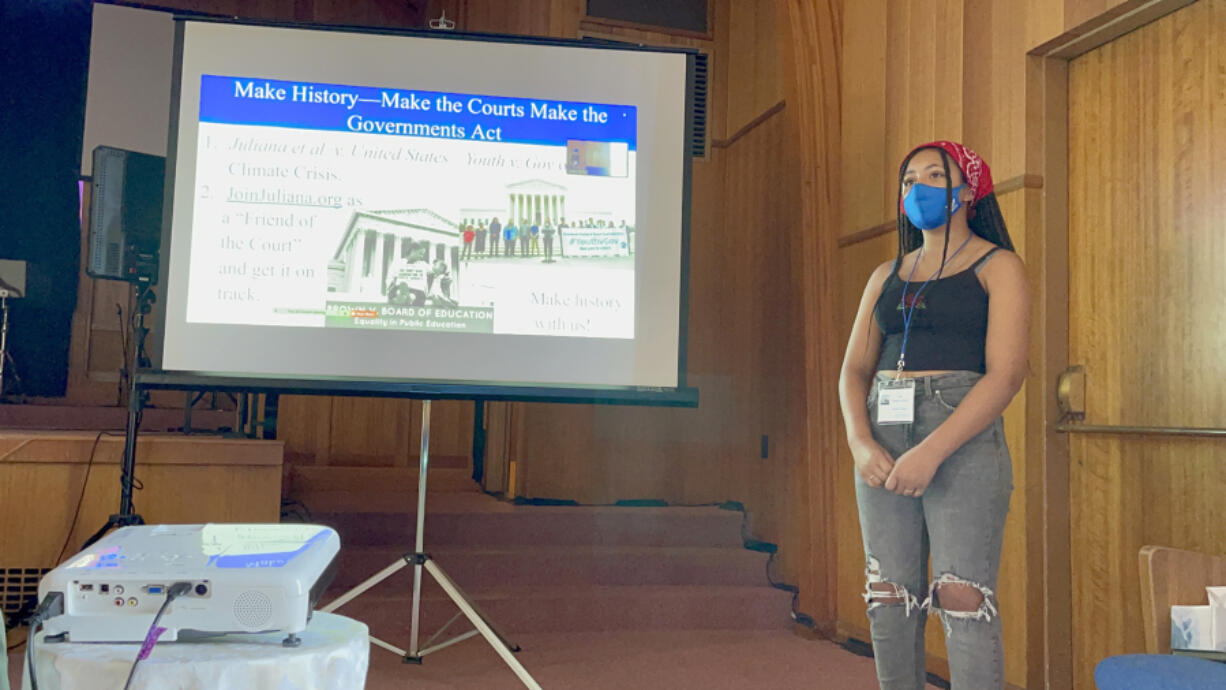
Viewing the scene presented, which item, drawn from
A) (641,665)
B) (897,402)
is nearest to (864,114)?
(897,402)

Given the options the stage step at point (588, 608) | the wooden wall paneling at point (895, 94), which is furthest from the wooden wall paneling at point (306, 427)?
the wooden wall paneling at point (895, 94)

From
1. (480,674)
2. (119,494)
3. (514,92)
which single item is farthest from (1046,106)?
(119,494)

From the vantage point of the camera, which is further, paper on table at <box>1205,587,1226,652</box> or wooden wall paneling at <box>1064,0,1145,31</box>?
wooden wall paneling at <box>1064,0,1145,31</box>

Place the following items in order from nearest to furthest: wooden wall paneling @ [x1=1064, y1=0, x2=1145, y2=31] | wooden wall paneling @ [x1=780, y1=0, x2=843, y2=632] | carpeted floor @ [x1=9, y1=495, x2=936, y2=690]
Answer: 1. wooden wall paneling @ [x1=1064, y1=0, x2=1145, y2=31]
2. carpeted floor @ [x1=9, y1=495, x2=936, y2=690]
3. wooden wall paneling @ [x1=780, y1=0, x2=843, y2=632]

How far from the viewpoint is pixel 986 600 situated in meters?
1.72

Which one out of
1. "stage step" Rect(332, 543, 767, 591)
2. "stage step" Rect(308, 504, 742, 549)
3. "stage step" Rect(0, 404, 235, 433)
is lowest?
"stage step" Rect(332, 543, 767, 591)

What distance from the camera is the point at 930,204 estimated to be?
1.86 meters

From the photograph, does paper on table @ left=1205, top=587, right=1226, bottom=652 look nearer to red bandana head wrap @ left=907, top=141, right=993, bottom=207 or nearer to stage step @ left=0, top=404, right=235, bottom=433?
red bandana head wrap @ left=907, top=141, right=993, bottom=207

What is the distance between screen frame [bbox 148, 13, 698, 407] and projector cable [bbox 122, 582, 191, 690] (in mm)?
1517

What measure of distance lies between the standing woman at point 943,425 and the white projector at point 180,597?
3.66 feet

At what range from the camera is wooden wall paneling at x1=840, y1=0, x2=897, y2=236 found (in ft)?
11.3

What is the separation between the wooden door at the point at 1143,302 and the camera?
238cm

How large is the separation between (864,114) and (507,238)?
64.0 inches

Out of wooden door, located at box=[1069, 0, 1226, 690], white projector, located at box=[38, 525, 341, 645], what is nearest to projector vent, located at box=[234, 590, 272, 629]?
white projector, located at box=[38, 525, 341, 645]
